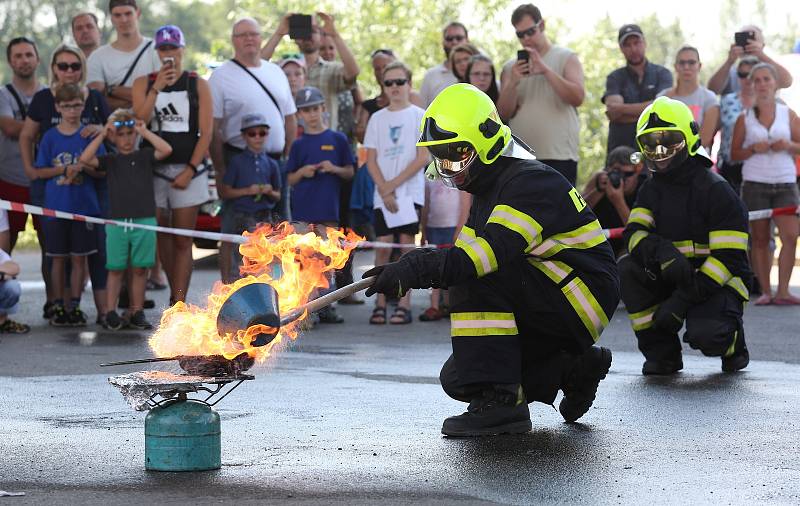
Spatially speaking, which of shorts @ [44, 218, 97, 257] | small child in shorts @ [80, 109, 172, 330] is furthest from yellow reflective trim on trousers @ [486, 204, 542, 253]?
shorts @ [44, 218, 97, 257]

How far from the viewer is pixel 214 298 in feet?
18.6

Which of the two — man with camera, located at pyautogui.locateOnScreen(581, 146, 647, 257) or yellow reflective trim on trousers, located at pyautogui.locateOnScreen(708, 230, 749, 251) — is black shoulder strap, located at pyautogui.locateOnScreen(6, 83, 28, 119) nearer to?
man with camera, located at pyautogui.locateOnScreen(581, 146, 647, 257)

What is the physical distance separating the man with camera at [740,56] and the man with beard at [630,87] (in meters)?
0.76

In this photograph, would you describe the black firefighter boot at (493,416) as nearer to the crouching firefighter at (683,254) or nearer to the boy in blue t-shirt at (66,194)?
the crouching firefighter at (683,254)

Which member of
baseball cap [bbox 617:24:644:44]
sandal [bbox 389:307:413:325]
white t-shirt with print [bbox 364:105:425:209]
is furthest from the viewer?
baseball cap [bbox 617:24:644:44]

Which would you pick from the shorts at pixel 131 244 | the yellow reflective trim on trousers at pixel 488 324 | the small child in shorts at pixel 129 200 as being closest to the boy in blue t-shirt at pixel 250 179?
the small child in shorts at pixel 129 200

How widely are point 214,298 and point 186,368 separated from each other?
35 cm

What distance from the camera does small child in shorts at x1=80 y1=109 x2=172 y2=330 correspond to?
10836 millimetres

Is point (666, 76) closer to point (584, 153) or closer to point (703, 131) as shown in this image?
point (703, 131)

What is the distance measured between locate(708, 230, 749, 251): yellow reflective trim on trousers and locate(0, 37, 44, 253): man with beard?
5982 mm

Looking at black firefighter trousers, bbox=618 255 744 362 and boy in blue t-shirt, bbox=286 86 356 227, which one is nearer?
black firefighter trousers, bbox=618 255 744 362

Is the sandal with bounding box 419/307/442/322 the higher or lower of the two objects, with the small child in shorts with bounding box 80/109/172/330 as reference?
lower

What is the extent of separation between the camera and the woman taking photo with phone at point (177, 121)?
1105 cm

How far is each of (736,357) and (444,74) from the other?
5.05 m
